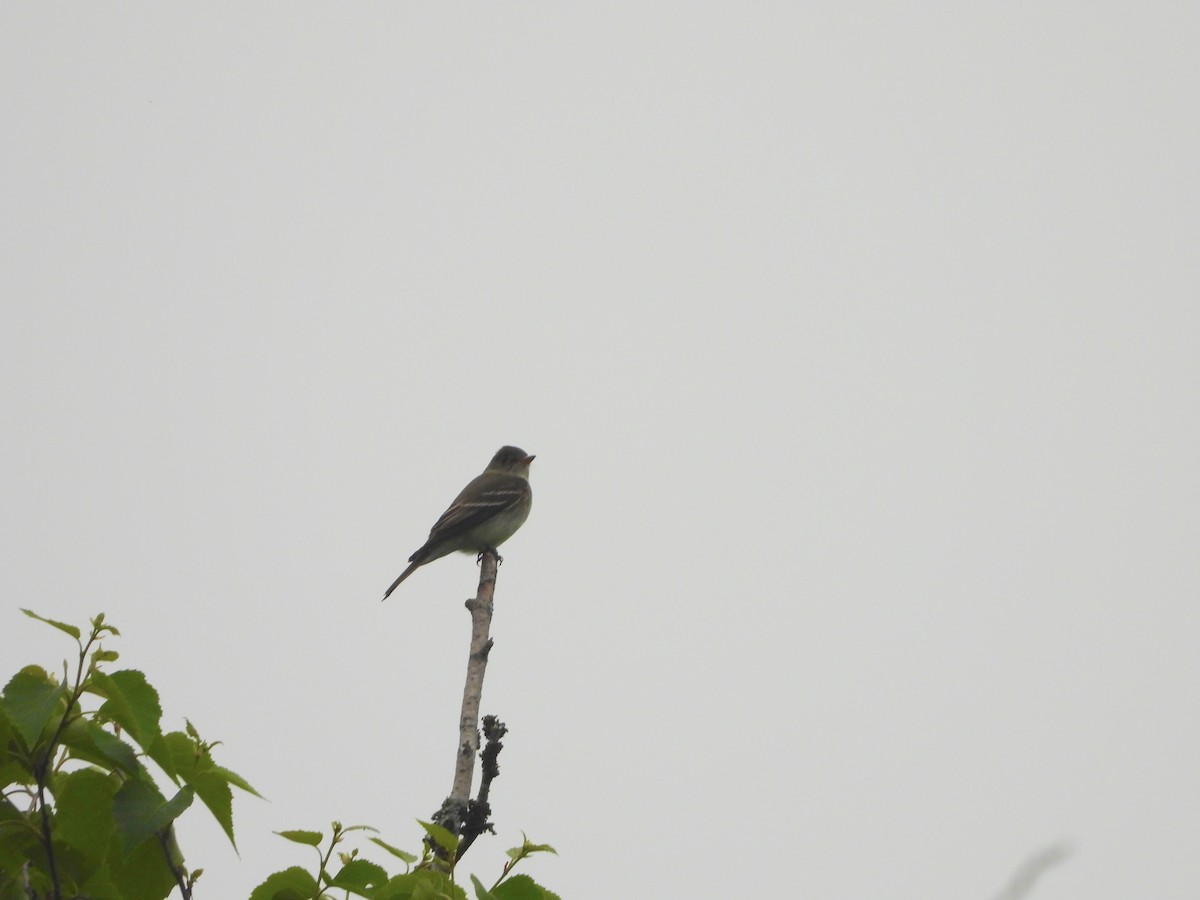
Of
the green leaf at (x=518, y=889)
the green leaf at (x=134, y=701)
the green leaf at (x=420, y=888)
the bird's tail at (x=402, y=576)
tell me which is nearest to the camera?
the green leaf at (x=134, y=701)

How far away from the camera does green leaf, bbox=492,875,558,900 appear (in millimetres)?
3350

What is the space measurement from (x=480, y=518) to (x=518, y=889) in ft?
38.7

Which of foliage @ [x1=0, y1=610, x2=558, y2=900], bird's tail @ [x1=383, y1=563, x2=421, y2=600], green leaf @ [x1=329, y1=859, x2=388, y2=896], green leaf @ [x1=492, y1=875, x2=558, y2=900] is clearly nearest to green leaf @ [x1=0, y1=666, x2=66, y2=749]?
foliage @ [x1=0, y1=610, x2=558, y2=900]

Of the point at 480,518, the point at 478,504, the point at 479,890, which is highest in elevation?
the point at 478,504

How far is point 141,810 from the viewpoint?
2842 mm

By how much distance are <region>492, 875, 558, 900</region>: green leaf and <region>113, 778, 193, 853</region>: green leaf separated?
941mm

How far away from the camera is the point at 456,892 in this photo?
3232mm

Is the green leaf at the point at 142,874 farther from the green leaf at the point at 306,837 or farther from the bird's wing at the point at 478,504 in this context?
the bird's wing at the point at 478,504

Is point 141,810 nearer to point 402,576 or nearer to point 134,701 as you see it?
point 134,701

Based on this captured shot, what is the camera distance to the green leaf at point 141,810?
2.79m

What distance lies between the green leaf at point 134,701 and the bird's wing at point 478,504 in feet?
38.7

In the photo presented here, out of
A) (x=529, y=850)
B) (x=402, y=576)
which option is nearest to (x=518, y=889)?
(x=529, y=850)

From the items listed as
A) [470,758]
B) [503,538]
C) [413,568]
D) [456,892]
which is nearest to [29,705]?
[456,892]

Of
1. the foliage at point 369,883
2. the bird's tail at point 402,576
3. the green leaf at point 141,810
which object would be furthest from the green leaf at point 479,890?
the bird's tail at point 402,576
